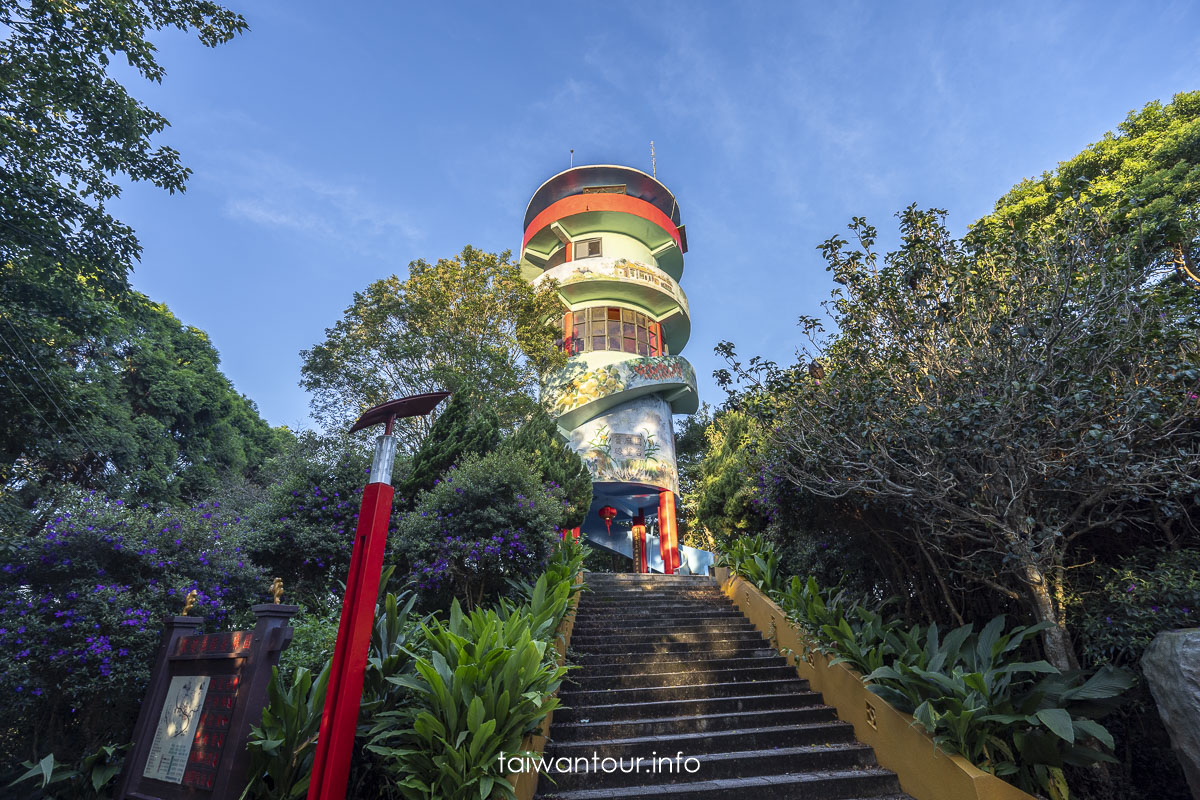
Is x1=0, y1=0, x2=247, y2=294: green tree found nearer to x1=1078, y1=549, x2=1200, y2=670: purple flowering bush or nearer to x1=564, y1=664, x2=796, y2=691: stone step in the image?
x1=564, y1=664, x2=796, y2=691: stone step

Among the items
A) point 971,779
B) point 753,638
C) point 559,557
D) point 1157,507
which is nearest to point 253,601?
point 559,557

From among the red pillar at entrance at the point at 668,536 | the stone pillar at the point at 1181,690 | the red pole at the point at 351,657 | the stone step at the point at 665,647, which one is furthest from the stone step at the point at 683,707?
the red pillar at entrance at the point at 668,536

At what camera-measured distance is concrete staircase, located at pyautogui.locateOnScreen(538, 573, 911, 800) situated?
4309 millimetres

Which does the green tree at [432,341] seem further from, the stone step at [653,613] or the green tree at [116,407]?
the stone step at [653,613]

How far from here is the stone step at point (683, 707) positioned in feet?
17.4

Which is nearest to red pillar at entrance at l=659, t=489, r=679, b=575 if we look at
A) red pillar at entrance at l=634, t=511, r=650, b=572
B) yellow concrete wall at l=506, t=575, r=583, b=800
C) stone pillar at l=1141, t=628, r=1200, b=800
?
red pillar at entrance at l=634, t=511, r=650, b=572

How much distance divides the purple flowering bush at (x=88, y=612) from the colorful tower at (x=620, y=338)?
9678mm

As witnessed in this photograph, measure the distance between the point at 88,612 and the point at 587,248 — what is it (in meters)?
15.5

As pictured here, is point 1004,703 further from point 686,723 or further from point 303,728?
point 303,728

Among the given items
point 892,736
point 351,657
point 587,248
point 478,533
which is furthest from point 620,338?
point 351,657

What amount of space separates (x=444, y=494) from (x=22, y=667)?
13.8ft

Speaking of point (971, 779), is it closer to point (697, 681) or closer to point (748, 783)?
point (748, 783)

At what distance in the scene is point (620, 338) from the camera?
16531 mm

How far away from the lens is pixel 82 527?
5.43 metres
